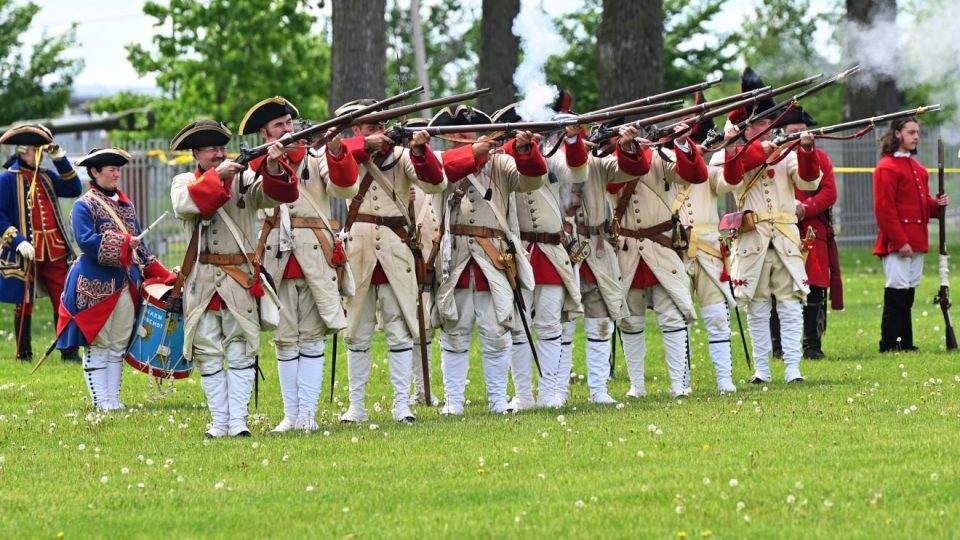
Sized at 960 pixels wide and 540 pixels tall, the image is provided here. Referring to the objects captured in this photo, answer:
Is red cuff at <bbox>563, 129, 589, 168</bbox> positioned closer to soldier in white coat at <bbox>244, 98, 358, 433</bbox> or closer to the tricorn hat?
soldier in white coat at <bbox>244, 98, 358, 433</bbox>

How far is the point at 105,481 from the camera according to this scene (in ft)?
28.2

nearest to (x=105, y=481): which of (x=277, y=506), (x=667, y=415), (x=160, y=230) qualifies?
(x=277, y=506)

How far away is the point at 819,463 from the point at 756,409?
7.44 feet

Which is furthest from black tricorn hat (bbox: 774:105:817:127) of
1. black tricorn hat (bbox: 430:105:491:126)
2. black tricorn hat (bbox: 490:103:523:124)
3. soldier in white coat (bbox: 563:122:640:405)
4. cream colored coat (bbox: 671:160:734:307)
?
black tricorn hat (bbox: 430:105:491:126)

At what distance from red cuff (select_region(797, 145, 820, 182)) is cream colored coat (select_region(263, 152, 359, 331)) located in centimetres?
399

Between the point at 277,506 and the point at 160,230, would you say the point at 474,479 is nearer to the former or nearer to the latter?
the point at 277,506

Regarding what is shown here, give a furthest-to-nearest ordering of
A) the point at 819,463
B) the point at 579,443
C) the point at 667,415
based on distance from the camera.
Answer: the point at 667,415, the point at 579,443, the point at 819,463

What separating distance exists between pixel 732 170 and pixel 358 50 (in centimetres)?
1208

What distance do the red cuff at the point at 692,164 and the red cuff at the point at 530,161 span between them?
1.20m

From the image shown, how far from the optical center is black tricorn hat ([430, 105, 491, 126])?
11.0 m

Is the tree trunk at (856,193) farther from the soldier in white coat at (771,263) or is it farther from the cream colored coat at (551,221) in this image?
the cream colored coat at (551,221)

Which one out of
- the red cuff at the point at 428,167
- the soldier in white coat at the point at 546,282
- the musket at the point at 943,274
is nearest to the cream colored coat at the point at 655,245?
the soldier in white coat at the point at 546,282

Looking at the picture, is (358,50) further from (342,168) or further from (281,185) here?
(281,185)

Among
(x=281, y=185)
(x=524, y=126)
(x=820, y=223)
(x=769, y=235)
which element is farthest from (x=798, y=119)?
(x=281, y=185)
